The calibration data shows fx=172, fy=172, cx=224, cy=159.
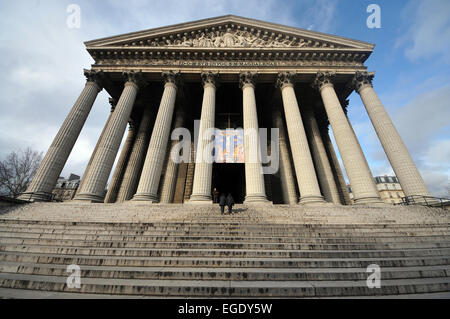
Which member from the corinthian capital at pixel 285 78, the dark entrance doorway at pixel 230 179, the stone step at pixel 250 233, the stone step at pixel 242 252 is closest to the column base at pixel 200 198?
the stone step at pixel 250 233

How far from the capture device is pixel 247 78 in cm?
1391

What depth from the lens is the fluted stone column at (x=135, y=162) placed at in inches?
580

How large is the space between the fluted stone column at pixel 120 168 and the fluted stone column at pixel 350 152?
60.9 feet

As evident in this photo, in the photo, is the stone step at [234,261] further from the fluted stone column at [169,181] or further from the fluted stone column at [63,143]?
the fluted stone column at [169,181]

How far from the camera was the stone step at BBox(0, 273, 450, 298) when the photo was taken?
3.05 m

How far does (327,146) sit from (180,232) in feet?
61.5

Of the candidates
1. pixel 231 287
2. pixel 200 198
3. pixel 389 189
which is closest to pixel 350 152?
pixel 200 198

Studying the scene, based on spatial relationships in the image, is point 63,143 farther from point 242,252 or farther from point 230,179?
point 230,179

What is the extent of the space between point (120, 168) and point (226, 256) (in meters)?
15.7

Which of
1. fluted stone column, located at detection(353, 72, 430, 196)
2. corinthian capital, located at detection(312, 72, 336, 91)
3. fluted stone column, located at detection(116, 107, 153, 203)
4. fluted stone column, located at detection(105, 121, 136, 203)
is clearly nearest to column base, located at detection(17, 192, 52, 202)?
fluted stone column, located at detection(116, 107, 153, 203)

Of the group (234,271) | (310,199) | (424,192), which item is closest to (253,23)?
(310,199)

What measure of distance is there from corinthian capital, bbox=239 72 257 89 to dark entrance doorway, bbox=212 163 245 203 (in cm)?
880
